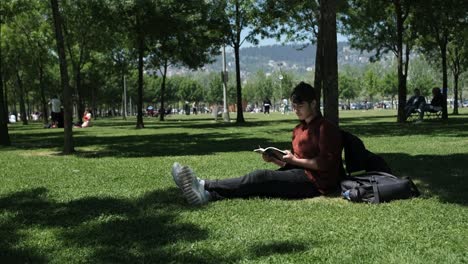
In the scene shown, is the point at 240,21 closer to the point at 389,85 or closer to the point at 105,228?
the point at 105,228

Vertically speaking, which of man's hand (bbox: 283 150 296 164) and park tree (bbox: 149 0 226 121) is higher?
park tree (bbox: 149 0 226 121)

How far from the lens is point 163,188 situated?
745 cm

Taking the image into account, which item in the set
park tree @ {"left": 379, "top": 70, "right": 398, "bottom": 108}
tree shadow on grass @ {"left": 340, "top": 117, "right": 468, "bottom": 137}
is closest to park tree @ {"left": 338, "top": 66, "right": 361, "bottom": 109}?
park tree @ {"left": 379, "top": 70, "right": 398, "bottom": 108}

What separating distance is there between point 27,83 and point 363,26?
36701mm

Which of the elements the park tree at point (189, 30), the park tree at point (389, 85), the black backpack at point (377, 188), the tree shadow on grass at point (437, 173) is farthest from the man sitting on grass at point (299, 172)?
the park tree at point (389, 85)

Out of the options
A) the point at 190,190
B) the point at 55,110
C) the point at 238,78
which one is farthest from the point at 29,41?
the point at 190,190

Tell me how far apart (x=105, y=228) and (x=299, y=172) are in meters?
2.29

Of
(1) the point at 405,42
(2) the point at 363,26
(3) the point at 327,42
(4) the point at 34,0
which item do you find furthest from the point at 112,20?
(3) the point at 327,42

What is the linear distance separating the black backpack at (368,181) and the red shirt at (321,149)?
0.46 feet

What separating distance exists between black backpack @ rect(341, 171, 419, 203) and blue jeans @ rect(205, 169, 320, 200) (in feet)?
1.53

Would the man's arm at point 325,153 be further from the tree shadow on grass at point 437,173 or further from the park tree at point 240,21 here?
the park tree at point 240,21

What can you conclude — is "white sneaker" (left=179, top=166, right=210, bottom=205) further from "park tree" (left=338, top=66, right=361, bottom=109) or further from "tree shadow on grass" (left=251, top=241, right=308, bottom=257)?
"park tree" (left=338, top=66, right=361, bottom=109)

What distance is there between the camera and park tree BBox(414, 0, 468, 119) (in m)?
23.8

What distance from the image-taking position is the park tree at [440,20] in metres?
23.8
